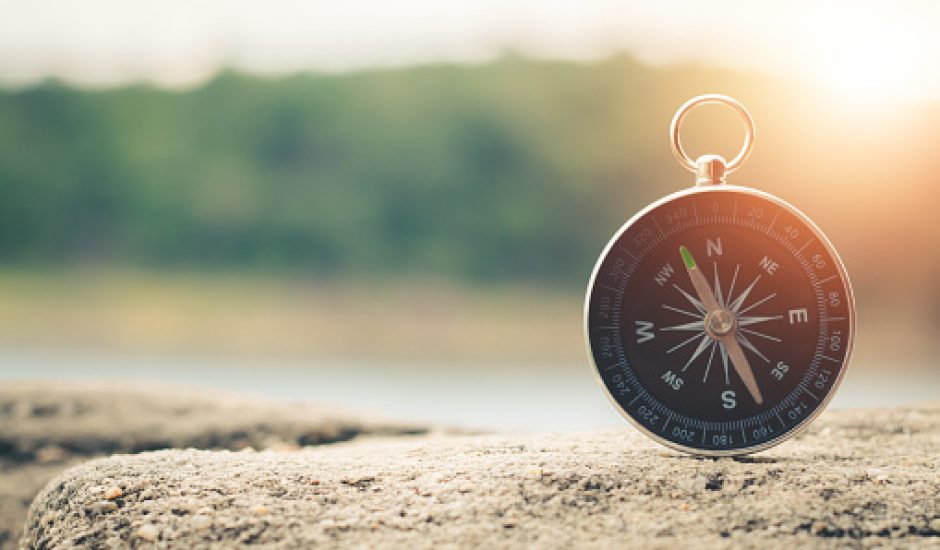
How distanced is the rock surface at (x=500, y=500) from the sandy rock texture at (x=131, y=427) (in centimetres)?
117

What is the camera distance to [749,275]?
7.64ft

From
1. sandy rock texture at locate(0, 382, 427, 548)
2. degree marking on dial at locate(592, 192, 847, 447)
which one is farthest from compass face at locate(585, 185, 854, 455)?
sandy rock texture at locate(0, 382, 427, 548)

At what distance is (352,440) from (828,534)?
7.01 feet

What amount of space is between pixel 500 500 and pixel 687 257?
31.0 inches

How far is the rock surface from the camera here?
1.93 m

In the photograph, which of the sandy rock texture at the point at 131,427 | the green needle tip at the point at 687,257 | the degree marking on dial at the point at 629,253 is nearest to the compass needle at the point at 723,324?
the green needle tip at the point at 687,257

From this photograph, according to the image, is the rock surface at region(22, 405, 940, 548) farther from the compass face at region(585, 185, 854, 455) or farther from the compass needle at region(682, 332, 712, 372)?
the compass needle at region(682, 332, 712, 372)

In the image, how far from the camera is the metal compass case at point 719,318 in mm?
2301

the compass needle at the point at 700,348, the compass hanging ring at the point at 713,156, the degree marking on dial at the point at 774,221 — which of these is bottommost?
the compass needle at the point at 700,348

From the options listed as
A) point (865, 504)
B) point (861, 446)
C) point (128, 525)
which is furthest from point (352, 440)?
point (865, 504)

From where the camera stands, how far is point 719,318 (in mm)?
2318

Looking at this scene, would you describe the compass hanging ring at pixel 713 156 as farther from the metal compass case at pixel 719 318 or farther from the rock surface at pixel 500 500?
the rock surface at pixel 500 500

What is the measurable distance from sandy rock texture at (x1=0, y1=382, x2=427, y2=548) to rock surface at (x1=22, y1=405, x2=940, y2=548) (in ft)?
3.84

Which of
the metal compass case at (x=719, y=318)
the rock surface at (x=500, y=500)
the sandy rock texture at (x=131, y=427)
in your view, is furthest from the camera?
the sandy rock texture at (x=131, y=427)
